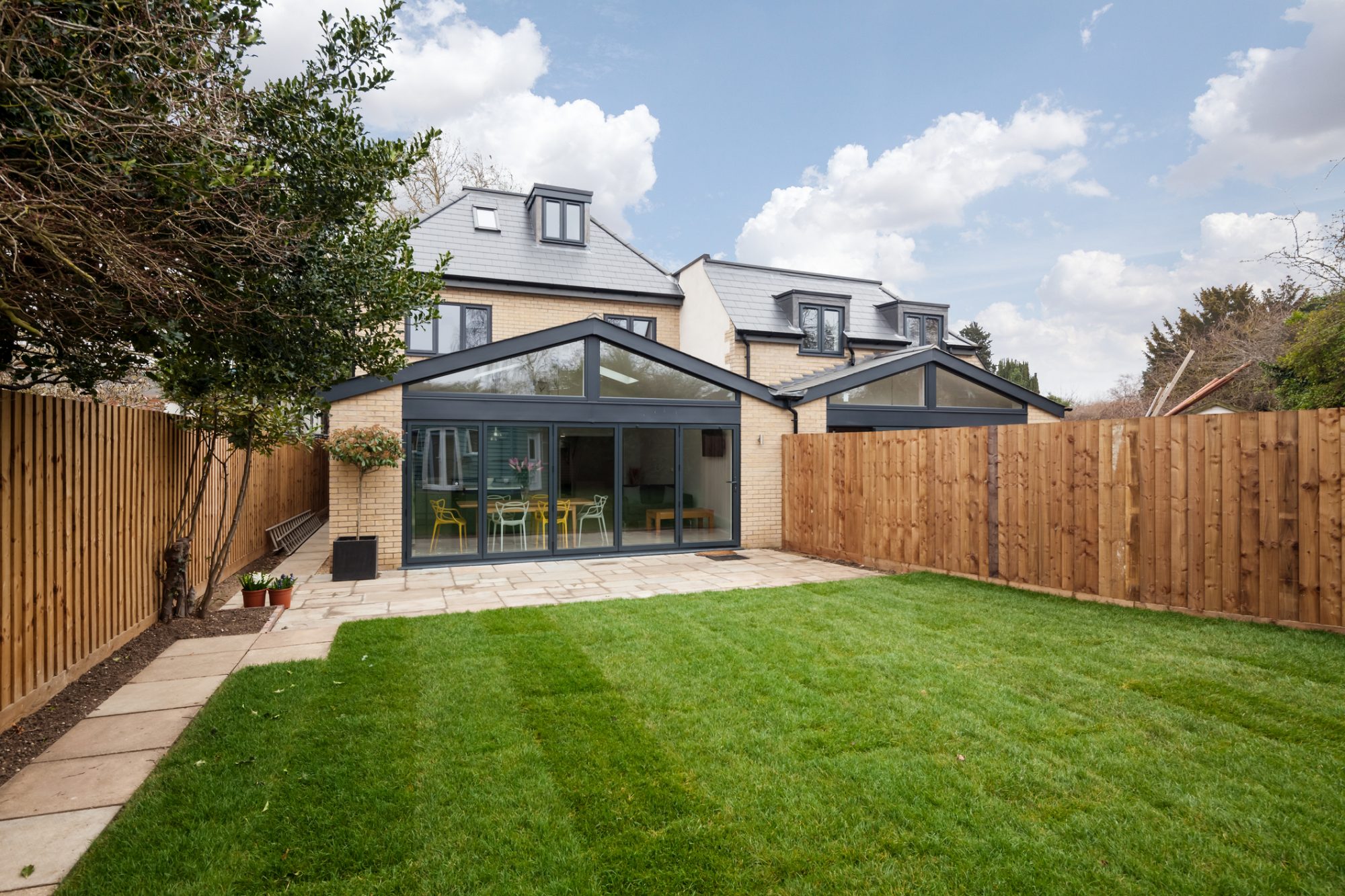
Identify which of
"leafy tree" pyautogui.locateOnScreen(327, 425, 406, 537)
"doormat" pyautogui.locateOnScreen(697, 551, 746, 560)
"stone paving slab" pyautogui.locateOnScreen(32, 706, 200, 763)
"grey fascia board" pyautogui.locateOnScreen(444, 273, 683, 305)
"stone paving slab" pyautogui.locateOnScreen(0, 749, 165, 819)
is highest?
"grey fascia board" pyautogui.locateOnScreen(444, 273, 683, 305)

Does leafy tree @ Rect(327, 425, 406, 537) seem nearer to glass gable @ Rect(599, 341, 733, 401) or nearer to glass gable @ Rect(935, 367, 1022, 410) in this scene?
glass gable @ Rect(599, 341, 733, 401)

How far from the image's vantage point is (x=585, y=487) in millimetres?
10453

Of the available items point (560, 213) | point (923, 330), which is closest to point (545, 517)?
point (560, 213)

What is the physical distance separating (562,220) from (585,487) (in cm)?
828

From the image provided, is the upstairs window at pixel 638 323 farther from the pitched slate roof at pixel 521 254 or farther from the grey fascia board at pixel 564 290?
the pitched slate roof at pixel 521 254

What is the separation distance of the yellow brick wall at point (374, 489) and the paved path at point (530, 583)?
48 cm

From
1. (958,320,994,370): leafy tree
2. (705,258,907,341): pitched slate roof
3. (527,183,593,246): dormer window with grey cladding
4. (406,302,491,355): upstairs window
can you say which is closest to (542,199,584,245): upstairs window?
(527,183,593,246): dormer window with grey cladding

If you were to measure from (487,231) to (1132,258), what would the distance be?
22.1m

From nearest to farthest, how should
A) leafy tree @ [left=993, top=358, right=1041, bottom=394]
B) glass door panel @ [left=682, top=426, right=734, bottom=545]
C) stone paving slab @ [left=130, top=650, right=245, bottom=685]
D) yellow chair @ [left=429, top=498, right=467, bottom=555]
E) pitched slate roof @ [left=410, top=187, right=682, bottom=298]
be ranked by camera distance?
stone paving slab @ [left=130, top=650, right=245, bottom=685]
yellow chair @ [left=429, top=498, right=467, bottom=555]
glass door panel @ [left=682, top=426, right=734, bottom=545]
pitched slate roof @ [left=410, top=187, right=682, bottom=298]
leafy tree @ [left=993, top=358, right=1041, bottom=394]

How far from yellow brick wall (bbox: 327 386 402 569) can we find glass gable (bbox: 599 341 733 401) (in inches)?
122

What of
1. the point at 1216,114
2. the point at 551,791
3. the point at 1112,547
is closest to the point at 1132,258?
the point at 1216,114

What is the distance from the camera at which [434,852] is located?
2.52m

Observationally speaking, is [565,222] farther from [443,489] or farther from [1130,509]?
[1130,509]

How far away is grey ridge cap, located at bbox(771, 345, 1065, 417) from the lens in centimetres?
1197
